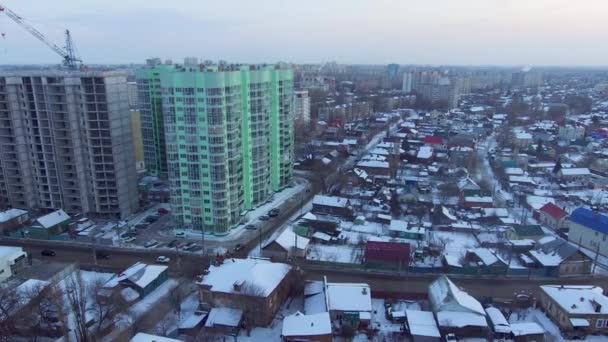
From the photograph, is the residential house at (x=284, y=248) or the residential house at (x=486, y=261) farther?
the residential house at (x=284, y=248)

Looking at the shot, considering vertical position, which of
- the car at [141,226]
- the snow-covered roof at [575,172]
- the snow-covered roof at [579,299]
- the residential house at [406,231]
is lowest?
the car at [141,226]

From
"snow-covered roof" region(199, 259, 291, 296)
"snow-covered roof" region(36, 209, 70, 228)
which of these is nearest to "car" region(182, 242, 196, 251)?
"snow-covered roof" region(199, 259, 291, 296)

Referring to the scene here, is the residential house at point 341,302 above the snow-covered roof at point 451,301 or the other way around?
the other way around

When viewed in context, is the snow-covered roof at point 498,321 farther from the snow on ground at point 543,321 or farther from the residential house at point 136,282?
the residential house at point 136,282

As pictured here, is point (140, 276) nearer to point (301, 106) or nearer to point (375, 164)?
point (375, 164)

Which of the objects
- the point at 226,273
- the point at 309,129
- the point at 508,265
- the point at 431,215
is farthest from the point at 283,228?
the point at 309,129

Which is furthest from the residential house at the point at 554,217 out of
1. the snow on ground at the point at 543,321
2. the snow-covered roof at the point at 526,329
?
the snow-covered roof at the point at 526,329

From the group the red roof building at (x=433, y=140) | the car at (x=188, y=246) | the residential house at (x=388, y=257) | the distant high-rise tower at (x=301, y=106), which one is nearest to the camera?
the residential house at (x=388, y=257)

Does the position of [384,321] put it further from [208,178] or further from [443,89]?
[443,89]
